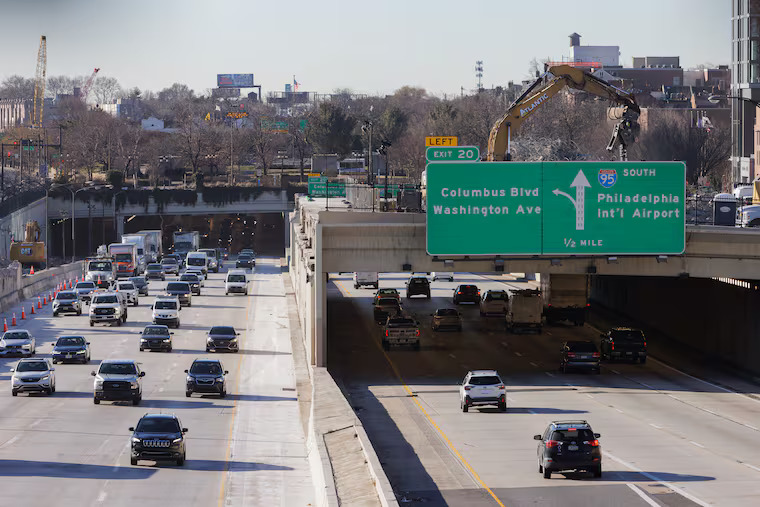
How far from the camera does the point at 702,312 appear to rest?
194 ft

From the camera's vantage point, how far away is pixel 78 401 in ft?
143

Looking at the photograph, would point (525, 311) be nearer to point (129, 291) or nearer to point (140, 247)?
point (129, 291)

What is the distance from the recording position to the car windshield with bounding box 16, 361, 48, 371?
45094 millimetres

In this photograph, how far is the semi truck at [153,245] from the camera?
114125 millimetres

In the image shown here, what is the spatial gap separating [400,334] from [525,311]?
10.1 m

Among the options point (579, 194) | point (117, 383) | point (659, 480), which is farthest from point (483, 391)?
point (117, 383)

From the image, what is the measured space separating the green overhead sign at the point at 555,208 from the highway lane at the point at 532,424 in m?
5.38

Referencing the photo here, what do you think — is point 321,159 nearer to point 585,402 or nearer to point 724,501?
point 585,402

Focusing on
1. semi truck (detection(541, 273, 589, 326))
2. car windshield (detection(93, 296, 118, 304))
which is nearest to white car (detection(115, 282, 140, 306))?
car windshield (detection(93, 296, 118, 304))

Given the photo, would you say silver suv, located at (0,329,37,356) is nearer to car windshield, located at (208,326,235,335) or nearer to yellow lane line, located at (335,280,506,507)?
car windshield, located at (208,326,235,335)

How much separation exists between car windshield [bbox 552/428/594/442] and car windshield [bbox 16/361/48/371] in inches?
907

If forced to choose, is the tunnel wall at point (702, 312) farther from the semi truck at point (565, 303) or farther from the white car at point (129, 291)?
the white car at point (129, 291)

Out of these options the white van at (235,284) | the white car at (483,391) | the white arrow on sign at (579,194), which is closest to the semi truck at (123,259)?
the white van at (235,284)

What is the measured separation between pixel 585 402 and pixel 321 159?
358 feet
